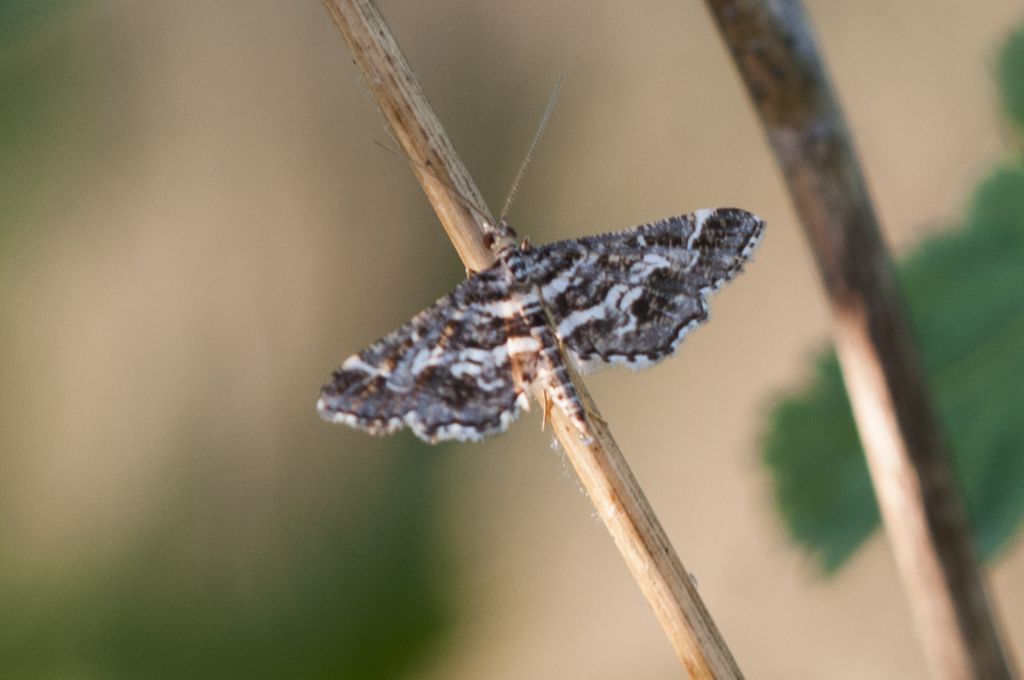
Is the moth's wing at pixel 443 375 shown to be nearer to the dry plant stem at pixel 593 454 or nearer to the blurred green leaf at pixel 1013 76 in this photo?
the dry plant stem at pixel 593 454

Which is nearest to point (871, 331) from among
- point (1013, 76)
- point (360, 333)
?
point (1013, 76)

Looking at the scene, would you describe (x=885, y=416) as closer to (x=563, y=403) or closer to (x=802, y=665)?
(x=563, y=403)

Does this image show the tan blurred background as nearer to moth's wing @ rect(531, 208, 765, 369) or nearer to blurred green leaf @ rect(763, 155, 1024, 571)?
blurred green leaf @ rect(763, 155, 1024, 571)

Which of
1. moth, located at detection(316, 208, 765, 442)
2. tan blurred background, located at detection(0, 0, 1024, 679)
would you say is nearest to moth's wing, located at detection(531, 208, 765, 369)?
moth, located at detection(316, 208, 765, 442)

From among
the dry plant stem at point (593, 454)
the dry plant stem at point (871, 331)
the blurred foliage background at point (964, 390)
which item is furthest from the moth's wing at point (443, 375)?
the blurred foliage background at point (964, 390)

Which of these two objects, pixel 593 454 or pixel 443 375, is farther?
pixel 443 375

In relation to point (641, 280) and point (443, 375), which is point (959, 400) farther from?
point (443, 375)
